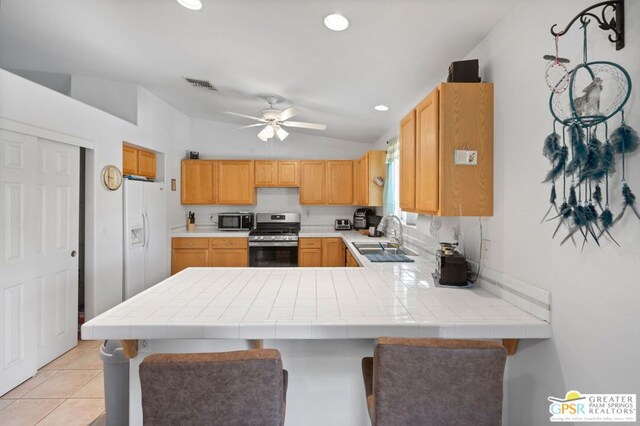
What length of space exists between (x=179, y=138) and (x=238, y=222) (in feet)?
5.51

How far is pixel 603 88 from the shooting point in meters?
1.05

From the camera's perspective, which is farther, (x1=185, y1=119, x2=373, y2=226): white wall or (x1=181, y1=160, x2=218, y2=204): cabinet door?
(x1=185, y1=119, x2=373, y2=226): white wall

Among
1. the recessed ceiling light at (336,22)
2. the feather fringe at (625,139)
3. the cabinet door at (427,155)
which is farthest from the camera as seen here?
the recessed ceiling light at (336,22)

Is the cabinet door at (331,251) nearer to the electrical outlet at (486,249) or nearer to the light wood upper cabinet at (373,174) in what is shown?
the light wood upper cabinet at (373,174)

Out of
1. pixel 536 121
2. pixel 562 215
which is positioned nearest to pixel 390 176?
pixel 536 121

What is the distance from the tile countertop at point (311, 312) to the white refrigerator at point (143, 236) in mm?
A: 2261

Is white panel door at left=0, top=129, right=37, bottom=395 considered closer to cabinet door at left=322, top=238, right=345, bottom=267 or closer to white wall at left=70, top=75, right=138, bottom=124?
white wall at left=70, top=75, right=138, bottom=124

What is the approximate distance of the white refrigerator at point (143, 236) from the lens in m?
3.75

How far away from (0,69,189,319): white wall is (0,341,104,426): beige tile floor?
66 centimetres

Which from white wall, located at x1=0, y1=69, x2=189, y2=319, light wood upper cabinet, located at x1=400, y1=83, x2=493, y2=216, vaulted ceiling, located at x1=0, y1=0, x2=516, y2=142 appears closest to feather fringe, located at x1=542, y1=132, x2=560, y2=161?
light wood upper cabinet, located at x1=400, y1=83, x2=493, y2=216

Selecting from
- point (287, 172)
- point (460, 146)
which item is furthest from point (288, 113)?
point (287, 172)

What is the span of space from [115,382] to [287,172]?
405 centimetres

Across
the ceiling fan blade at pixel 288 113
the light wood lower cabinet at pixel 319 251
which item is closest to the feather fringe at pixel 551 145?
the ceiling fan blade at pixel 288 113

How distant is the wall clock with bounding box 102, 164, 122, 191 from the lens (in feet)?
11.1
